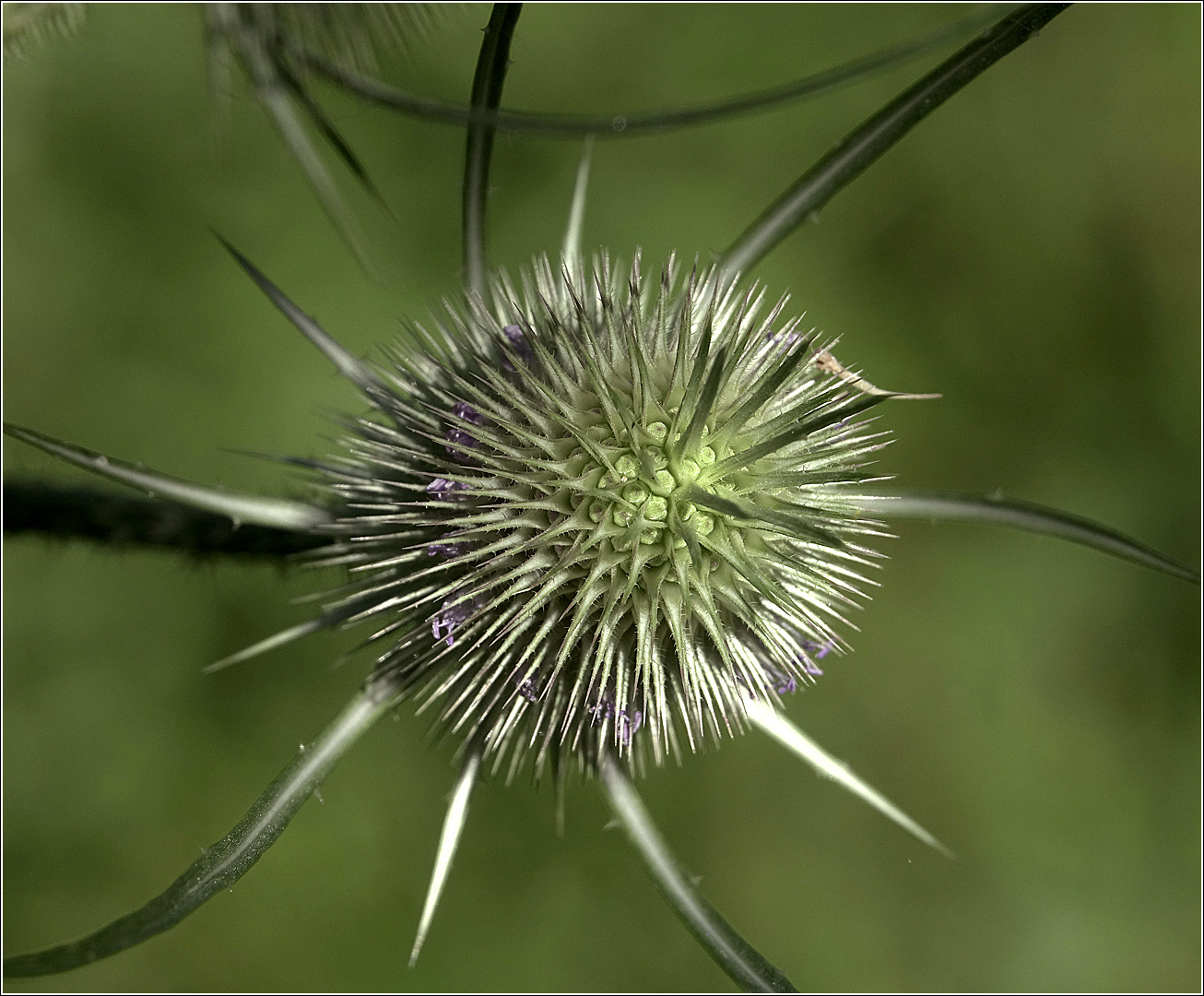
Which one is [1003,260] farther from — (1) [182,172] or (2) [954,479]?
(1) [182,172]

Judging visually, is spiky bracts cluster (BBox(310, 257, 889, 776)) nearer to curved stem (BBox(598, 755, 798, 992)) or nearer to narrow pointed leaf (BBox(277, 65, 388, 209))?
curved stem (BBox(598, 755, 798, 992))

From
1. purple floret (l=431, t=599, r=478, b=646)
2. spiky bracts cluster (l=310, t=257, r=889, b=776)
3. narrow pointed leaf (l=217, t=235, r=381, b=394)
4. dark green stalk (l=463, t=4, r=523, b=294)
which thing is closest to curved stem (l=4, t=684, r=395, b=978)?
spiky bracts cluster (l=310, t=257, r=889, b=776)

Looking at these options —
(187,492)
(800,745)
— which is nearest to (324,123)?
(187,492)

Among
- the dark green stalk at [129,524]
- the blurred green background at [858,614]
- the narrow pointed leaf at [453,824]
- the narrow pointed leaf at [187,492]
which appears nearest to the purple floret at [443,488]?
the narrow pointed leaf at [187,492]

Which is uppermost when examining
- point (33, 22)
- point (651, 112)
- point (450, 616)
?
point (33, 22)

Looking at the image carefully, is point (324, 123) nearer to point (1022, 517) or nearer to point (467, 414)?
point (467, 414)
